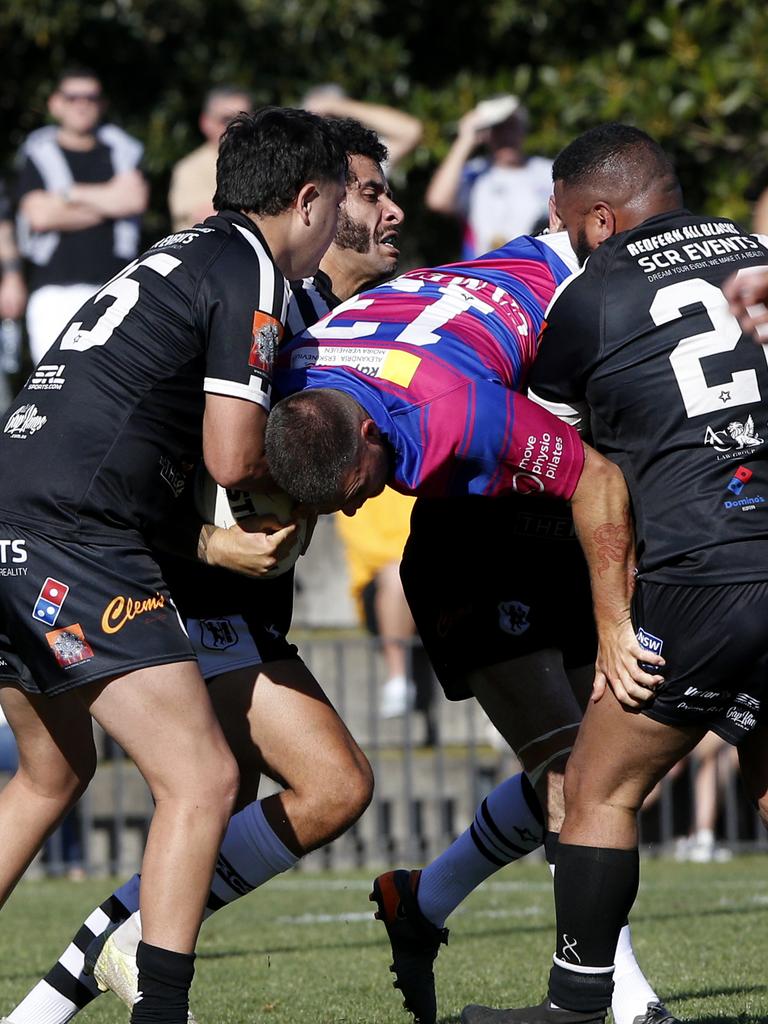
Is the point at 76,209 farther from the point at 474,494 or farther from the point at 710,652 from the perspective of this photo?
the point at 710,652

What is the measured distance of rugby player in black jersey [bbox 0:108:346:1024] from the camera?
13.0ft

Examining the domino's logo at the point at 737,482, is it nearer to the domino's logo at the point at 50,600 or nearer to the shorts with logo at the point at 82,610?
the shorts with logo at the point at 82,610

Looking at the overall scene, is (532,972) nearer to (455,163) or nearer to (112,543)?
(112,543)

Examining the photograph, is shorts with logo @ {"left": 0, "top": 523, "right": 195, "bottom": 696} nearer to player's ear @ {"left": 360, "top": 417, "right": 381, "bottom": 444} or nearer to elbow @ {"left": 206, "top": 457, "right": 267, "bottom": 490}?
elbow @ {"left": 206, "top": 457, "right": 267, "bottom": 490}

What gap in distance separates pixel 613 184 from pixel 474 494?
0.91 meters

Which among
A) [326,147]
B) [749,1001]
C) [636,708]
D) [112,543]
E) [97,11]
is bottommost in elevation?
[749,1001]

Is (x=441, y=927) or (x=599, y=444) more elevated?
(x=599, y=444)

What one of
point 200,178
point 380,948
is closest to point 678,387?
point 380,948

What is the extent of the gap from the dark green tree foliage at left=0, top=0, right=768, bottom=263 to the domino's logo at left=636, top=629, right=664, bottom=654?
9.21 m

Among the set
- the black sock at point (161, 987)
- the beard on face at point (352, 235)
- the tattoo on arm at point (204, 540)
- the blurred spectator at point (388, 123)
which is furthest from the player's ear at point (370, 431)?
the blurred spectator at point (388, 123)

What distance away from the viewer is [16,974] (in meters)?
5.98

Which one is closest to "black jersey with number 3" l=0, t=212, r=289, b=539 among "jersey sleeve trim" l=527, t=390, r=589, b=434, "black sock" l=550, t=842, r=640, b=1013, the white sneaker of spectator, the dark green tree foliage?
"jersey sleeve trim" l=527, t=390, r=589, b=434

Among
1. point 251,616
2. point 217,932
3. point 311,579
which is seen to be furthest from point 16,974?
point 311,579

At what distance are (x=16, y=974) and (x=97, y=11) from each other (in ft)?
32.8
